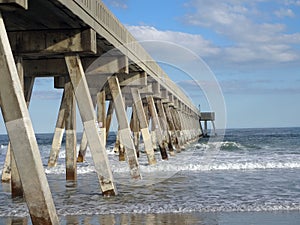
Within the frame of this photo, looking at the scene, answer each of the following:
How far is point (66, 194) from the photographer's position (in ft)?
37.2

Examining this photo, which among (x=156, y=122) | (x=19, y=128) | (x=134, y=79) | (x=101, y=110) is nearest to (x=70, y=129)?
(x=134, y=79)

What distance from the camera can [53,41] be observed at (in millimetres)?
9031

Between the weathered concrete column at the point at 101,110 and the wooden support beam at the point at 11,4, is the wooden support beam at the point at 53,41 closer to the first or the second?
the wooden support beam at the point at 11,4

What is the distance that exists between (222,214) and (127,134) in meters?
5.06

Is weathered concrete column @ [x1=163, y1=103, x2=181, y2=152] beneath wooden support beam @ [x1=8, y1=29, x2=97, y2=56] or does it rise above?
beneath

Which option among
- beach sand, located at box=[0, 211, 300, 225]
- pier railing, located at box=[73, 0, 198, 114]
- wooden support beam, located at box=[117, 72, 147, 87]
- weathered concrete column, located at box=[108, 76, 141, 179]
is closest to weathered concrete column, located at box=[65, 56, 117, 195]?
pier railing, located at box=[73, 0, 198, 114]

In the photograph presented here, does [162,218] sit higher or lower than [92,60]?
lower

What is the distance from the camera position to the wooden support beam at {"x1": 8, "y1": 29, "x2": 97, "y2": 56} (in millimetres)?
8953

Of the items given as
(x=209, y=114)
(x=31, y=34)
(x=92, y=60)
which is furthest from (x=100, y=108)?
(x=209, y=114)

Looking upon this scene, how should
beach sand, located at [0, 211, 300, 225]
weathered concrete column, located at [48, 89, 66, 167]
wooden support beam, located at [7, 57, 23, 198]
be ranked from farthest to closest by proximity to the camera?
weathered concrete column, located at [48, 89, 66, 167]
wooden support beam, located at [7, 57, 23, 198]
beach sand, located at [0, 211, 300, 225]

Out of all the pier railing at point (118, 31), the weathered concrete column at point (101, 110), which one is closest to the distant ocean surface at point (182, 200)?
the weathered concrete column at point (101, 110)

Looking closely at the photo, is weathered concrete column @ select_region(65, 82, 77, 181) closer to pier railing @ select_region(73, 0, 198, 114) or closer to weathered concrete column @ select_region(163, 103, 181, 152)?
pier railing @ select_region(73, 0, 198, 114)

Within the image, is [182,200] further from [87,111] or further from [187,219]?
[87,111]

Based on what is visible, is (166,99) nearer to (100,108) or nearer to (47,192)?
(100,108)
